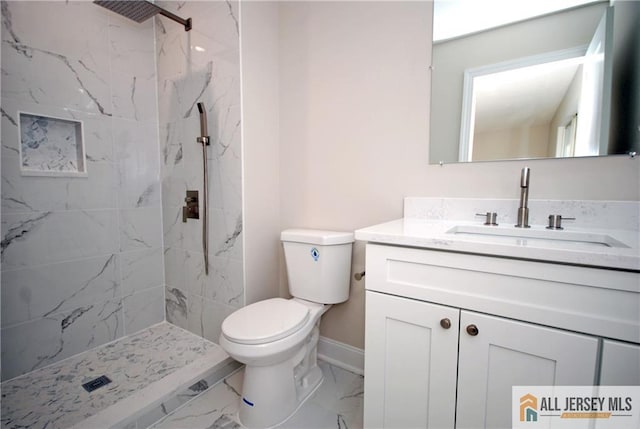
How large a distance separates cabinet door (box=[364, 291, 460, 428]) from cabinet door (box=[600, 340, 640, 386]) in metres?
0.33

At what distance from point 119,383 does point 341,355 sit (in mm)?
1166

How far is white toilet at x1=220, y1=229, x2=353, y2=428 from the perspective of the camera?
1164mm

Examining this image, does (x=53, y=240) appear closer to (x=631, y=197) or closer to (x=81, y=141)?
(x=81, y=141)

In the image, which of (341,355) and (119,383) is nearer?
(119,383)

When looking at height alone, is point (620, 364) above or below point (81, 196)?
below

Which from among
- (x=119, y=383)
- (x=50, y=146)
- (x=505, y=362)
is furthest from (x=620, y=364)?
(x=50, y=146)

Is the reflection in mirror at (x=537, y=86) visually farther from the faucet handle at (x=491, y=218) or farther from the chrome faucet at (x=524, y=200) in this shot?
the faucet handle at (x=491, y=218)

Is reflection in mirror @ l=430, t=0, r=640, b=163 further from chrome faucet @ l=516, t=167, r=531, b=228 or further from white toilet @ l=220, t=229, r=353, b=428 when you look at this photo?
white toilet @ l=220, t=229, r=353, b=428

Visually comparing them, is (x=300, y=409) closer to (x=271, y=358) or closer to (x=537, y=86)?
(x=271, y=358)

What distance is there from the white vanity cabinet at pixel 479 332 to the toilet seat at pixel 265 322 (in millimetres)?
380

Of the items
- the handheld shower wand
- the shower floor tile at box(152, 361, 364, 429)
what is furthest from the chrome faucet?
the handheld shower wand

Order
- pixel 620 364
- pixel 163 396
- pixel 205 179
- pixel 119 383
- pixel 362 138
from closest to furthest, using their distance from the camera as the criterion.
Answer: pixel 620 364, pixel 163 396, pixel 119 383, pixel 362 138, pixel 205 179

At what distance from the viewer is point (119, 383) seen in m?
1.38

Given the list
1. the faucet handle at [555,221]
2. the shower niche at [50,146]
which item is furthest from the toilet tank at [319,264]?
the shower niche at [50,146]
